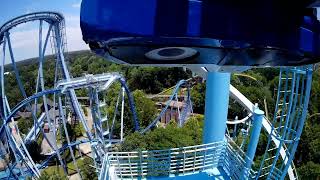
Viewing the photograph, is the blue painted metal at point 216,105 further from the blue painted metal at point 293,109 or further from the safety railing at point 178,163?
the blue painted metal at point 293,109

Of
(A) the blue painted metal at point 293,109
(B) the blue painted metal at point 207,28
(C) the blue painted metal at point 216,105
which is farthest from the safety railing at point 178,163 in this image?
(B) the blue painted metal at point 207,28

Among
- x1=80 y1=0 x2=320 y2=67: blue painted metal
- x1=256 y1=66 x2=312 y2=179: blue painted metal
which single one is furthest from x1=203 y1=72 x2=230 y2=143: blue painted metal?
x1=80 y1=0 x2=320 y2=67: blue painted metal

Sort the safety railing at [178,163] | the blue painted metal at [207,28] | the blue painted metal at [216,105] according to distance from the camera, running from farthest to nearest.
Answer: the safety railing at [178,163]
the blue painted metal at [216,105]
the blue painted metal at [207,28]

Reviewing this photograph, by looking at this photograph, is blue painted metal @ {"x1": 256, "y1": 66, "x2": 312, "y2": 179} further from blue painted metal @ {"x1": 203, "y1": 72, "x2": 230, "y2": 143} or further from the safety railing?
blue painted metal @ {"x1": 203, "y1": 72, "x2": 230, "y2": 143}

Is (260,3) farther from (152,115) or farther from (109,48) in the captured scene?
(152,115)

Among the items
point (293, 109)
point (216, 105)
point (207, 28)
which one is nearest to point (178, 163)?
point (216, 105)

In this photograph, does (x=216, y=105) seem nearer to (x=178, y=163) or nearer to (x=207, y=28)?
(x=178, y=163)

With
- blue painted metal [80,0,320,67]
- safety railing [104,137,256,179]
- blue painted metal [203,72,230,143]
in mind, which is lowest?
safety railing [104,137,256,179]

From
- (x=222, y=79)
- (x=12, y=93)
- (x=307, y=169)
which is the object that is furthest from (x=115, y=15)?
(x=12, y=93)
